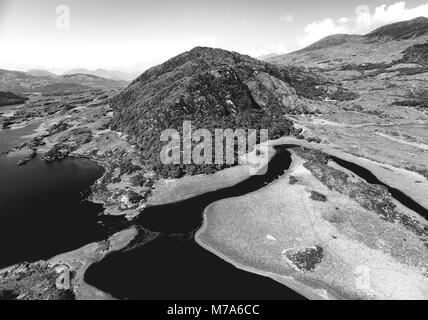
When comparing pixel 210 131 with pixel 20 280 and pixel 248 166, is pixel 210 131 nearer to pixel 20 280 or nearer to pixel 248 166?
pixel 248 166

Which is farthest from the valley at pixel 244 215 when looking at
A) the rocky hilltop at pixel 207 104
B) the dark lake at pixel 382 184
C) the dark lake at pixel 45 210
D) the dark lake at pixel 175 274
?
the dark lake at pixel 45 210

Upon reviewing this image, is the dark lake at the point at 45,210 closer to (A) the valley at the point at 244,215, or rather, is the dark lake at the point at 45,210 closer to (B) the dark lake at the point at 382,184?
(A) the valley at the point at 244,215

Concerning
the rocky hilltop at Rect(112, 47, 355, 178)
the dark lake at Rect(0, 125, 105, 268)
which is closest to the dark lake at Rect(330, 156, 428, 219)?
the rocky hilltop at Rect(112, 47, 355, 178)

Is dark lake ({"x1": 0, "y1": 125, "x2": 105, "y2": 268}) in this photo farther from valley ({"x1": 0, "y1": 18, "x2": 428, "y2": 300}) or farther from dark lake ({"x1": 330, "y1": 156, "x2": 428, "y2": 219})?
dark lake ({"x1": 330, "y1": 156, "x2": 428, "y2": 219})

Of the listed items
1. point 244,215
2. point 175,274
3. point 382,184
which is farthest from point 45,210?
point 382,184

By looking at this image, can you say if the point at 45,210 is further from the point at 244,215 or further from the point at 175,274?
the point at 244,215
